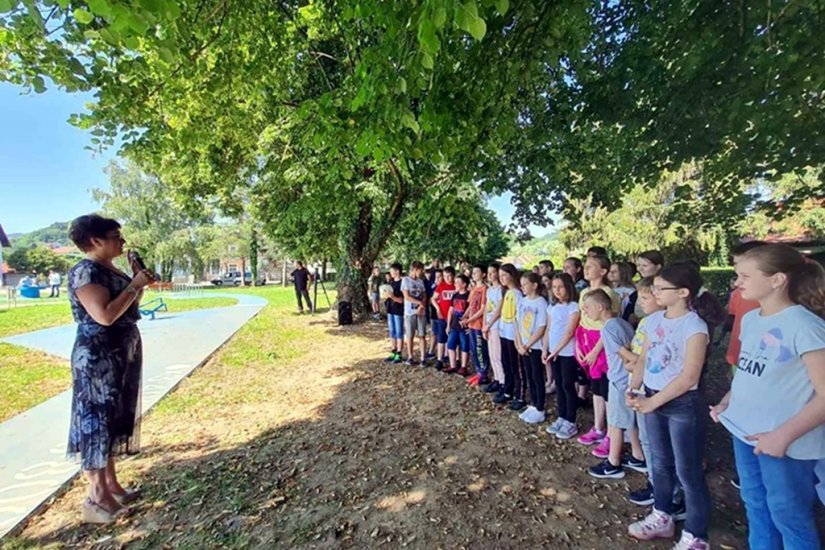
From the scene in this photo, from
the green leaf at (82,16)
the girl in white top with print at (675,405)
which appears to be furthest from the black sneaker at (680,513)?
the green leaf at (82,16)

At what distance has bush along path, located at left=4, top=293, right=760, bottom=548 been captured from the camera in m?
2.72

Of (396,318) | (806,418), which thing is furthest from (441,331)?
(806,418)

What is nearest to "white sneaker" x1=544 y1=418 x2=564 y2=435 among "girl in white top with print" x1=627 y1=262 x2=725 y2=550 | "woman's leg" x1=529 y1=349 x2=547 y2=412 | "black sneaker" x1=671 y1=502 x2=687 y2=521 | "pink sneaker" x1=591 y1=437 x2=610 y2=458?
"woman's leg" x1=529 y1=349 x2=547 y2=412

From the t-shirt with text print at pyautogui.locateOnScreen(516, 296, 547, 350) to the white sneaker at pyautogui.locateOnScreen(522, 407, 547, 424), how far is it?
2.38 ft

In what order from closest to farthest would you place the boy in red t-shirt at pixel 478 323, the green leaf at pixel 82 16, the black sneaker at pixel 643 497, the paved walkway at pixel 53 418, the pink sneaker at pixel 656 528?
the green leaf at pixel 82 16, the pink sneaker at pixel 656 528, the black sneaker at pixel 643 497, the paved walkway at pixel 53 418, the boy in red t-shirt at pixel 478 323

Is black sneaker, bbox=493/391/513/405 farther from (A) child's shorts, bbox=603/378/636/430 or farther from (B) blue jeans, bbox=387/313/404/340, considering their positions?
(B) blue jeans, bbox=387/313/404/340

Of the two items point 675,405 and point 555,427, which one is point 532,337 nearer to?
point 555,427

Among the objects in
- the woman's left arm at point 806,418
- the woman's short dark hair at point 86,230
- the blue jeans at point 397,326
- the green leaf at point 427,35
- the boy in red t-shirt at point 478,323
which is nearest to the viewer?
the woman's left arm at point 806,418

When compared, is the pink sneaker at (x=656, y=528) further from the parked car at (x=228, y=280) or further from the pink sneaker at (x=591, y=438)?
the parked car at (x=228, y=280)

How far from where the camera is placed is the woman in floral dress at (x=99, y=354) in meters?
2.79

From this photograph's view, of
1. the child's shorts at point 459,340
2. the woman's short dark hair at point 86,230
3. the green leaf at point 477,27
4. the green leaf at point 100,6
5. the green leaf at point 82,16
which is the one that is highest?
the green leaf at point 82,16

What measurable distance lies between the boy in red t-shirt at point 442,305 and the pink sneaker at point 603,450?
3360 millimetres

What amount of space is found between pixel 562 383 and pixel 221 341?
8.08 m

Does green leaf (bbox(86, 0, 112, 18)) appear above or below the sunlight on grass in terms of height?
above
